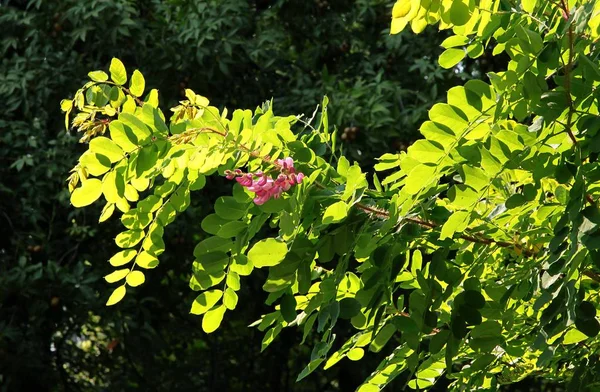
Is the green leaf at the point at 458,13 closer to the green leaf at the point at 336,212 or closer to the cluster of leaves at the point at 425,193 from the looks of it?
the cluster of leaves at the point at 425,193

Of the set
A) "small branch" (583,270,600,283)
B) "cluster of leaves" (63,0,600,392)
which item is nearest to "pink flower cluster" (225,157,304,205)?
"cluster of leaves" (63,0,600,392)

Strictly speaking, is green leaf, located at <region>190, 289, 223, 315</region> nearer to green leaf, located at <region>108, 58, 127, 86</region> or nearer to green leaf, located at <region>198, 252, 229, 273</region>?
green leaf, located at <region>198, 252, 229, 273</region>

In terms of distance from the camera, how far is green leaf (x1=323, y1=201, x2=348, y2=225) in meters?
1.19

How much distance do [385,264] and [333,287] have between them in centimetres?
8

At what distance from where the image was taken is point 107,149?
124 centimetres

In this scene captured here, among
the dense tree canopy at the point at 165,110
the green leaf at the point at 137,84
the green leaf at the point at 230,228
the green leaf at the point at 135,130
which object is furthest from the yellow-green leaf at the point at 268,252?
the dense tree canopy at the point at 165,110

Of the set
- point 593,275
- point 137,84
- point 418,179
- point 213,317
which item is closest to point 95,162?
point 137,84

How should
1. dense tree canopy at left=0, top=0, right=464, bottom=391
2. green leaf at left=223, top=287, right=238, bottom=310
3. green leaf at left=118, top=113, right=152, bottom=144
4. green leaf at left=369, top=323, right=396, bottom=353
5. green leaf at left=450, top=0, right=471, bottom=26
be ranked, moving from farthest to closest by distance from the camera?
dense tree canopy at left=0, top=0, right=464, bottom=391 → green leaf at left=369, top=323, right=396, bottom=353 → green leaf at left=223, top=287, right=238, bottom=310 → green leaf at left=118, top=113, right=152, bottom=144 → green leaf at left=450, top=0, right=471, bottom=26

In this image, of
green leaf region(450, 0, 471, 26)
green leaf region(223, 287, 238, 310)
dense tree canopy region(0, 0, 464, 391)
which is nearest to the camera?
green leaf region(450, 0, 471, 26)

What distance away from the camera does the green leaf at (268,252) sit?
3.91 ft

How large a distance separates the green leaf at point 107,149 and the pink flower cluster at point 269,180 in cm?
14

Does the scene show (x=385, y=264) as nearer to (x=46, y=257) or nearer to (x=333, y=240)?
(x=333, y=240)

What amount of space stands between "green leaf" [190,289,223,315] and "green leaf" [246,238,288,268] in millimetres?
169

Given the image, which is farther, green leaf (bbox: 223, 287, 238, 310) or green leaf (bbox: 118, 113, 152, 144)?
green leaf (bbox: 223, 287, 238, 310)
